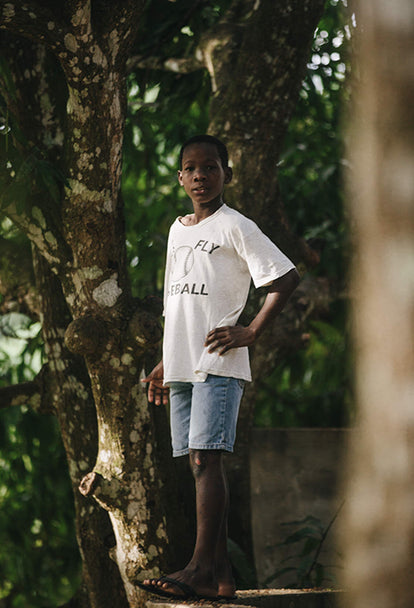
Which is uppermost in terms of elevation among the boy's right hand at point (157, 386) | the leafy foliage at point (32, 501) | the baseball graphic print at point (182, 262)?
the baseball graphic print at point (182, 262)

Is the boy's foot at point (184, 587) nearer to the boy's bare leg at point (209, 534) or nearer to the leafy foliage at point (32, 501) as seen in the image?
the boy's bare leg at point (209, 534)

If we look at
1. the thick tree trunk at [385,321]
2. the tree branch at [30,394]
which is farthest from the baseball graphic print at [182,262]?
the thick tree trunk at [385,321]

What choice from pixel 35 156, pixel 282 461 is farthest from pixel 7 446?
pixel 35 156

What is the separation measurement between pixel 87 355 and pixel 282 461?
219 cm

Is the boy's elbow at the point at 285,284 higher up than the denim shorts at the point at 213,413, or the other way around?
the boy's elbow at the point at 285,284

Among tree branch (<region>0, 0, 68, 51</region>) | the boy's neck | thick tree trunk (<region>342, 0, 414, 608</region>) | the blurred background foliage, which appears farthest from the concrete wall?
thick tree trunk (<region>342, 0, 414, 608</region>)

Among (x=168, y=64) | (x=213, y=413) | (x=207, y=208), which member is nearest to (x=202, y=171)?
(x=207, y=208)

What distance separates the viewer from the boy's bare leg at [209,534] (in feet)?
7.45

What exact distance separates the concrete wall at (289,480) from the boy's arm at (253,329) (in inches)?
91.3

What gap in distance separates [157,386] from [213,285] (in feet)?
→ 1.68

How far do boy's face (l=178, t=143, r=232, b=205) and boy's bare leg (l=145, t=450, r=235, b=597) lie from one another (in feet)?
2.82

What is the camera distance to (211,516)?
7.59 feet

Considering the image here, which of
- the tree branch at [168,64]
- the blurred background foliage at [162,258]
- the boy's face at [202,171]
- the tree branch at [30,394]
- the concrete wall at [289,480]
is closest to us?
the boy's face at [202,171]

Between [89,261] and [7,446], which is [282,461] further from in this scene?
[89,261]
